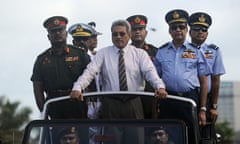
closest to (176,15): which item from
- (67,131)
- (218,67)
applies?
(218,67)

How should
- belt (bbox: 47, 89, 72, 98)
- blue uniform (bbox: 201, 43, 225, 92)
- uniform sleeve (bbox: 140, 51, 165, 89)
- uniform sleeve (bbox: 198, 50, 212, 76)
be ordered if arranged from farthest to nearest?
blue uniform (bbox: 201, 43, 225, 92) → belt (bbox: 47, 89, 72, 98) → uniform sleeve (bbox: 198, 50, 212, 76) → uniform sleeve (bbox: 140, 51, 165, 89)

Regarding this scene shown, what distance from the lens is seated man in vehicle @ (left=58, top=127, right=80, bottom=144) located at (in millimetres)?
7117

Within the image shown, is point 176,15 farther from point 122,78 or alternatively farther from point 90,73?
point 90,73

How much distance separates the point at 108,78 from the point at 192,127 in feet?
3.29

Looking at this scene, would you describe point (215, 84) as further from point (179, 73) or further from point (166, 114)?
point (166, 114)

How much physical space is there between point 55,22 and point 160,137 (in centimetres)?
251

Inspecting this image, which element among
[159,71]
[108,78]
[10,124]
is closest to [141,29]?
[159,71]

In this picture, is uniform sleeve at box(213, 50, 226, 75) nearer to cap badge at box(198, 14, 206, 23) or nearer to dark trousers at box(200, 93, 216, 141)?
cap badge at box(198, 14, 206, 23)

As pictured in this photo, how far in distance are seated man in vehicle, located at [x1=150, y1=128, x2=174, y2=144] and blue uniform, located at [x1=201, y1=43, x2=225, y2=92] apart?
1.86 metres

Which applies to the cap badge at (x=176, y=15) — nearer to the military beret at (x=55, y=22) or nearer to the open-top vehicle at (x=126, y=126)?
the military beret at (x=55, y=22)

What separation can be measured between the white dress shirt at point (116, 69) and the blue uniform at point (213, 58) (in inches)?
45.5

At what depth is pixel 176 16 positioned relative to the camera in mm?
8719

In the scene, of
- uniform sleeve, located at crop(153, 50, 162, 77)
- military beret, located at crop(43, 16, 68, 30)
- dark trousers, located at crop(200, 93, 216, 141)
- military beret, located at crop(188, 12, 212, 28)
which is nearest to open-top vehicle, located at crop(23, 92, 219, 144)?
dark trousers, located at crop(200, 93, 216, 141)

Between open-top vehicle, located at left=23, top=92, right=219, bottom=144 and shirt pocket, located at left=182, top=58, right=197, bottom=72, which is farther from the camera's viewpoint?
shirt pocket, located at left=182, top=58, right=197, bottom=72
